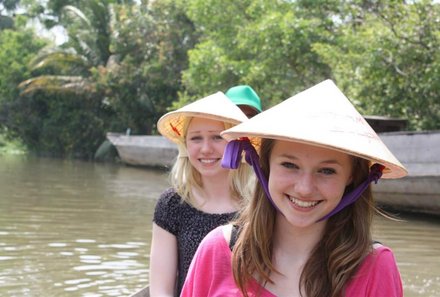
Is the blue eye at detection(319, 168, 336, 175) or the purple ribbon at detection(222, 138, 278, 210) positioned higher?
the purple ribbon at detection(222, 138, 278, 210)

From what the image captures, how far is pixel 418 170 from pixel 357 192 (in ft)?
28.0

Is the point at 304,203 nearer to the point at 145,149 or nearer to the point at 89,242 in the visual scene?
the point at 89,242

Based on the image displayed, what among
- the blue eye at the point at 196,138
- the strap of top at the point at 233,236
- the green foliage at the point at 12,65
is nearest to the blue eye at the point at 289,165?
the strap of top at the point at 233,236

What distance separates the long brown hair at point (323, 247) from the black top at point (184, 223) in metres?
1.28

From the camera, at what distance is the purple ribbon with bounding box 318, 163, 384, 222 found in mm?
1706

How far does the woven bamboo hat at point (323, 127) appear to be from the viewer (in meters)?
1.61

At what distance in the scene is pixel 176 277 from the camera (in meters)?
3.07

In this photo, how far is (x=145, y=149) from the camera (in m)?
21.7

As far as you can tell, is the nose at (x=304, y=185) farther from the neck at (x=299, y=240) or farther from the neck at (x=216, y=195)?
the neck at (x=216, y=195)

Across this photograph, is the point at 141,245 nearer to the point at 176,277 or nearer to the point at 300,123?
the point at 176,277

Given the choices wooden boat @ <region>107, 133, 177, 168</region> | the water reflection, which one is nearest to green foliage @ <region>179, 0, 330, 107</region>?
wooden boat @ <region>107, 133, 177, 168</region>

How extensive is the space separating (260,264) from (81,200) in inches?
439

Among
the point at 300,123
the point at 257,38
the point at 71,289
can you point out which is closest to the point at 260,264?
the point at 300,123

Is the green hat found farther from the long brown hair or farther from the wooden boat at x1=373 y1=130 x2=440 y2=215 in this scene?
the wooden boat at x1=373 y1=130 x2=440 y2=215
